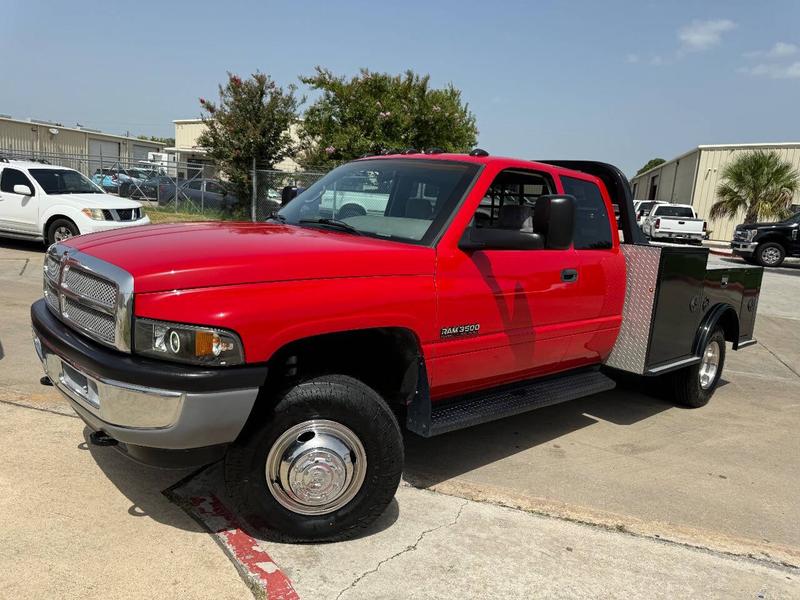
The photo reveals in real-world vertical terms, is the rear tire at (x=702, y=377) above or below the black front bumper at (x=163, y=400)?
below

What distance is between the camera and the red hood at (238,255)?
8.64 ft

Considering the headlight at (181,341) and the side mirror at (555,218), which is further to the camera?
the side mirror at (555,218)

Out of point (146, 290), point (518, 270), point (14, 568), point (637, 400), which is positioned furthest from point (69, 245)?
point (637, 400)

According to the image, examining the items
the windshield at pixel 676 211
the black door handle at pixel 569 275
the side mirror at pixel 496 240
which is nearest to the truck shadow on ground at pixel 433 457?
the black door handle at pixel 569 275

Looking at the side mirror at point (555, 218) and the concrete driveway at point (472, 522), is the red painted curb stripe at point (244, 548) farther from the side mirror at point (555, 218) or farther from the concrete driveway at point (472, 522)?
the side mirror at point (555, 218)

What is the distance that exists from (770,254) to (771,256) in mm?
75

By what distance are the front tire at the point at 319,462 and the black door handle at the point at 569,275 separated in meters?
1.70

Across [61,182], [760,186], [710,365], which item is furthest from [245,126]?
[760,186]

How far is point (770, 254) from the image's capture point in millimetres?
19609

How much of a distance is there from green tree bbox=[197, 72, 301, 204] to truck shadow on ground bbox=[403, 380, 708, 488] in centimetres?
1475

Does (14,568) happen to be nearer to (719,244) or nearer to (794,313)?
(794,313)

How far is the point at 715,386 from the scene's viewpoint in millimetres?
5984

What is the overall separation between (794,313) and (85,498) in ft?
39.4

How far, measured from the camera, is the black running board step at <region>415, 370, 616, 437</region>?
3537 millimetres
